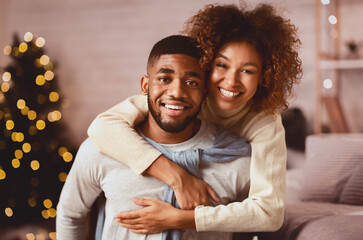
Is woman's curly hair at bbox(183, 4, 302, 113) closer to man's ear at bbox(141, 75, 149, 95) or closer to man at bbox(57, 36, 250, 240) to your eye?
man at bbox(57, 36, 250, 240)

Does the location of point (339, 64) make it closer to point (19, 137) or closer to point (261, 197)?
point (261, 197)

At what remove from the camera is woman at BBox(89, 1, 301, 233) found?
4.09 feet

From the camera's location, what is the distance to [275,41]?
1.36 metres

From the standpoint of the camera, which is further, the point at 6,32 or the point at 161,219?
the point at 6,32

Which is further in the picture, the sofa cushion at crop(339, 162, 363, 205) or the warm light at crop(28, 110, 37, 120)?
the warm light at crop(28, 110, 37, 120)

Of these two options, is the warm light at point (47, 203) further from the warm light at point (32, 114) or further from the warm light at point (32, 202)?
the warm light at point (32, 114)

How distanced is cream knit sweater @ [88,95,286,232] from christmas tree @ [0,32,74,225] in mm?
1850

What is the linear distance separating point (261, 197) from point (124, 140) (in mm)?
459

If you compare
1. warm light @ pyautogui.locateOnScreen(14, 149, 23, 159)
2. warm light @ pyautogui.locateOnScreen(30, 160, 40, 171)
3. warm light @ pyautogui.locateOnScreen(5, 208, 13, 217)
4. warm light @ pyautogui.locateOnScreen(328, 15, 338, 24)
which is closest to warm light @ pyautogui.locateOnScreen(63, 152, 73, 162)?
warm light @ pyautogui.locateOnScreen(30, 160, 40, 171)

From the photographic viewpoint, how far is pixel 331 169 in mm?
2098

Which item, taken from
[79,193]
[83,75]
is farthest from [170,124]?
[83,75]

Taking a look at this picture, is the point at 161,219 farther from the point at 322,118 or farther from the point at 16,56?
the point at 322,118

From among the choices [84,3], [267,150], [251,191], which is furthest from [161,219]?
[84,3]

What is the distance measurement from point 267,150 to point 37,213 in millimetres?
2344
